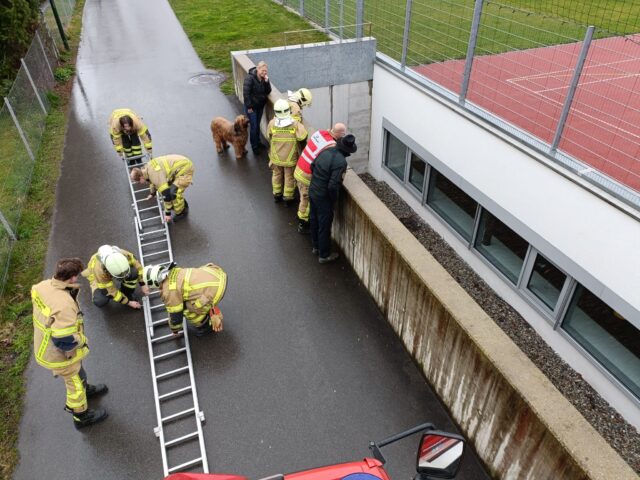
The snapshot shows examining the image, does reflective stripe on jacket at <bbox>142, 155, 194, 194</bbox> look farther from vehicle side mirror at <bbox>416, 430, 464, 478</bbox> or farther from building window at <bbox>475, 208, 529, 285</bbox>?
vehicle side mirror at <bbox>416, 430, 464, 478</bbox>

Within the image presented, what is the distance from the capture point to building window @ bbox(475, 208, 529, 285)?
27.2ft

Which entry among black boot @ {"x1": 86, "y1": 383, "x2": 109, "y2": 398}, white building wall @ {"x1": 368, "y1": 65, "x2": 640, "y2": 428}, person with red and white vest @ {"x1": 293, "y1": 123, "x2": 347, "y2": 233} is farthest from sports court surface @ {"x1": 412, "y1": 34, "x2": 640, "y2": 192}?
black boot @ {"x1": 86, "y1": 383, "x2": 109, "y2": 398}

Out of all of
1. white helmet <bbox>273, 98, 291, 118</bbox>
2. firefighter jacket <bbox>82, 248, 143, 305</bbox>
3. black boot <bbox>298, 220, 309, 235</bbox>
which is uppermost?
white helmet <bbox>273, 98, 291, 118</bbox>

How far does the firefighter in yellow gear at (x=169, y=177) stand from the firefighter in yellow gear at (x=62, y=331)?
296 centimetres

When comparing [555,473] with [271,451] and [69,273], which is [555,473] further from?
[69,273]

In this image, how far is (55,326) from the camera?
4.52 m

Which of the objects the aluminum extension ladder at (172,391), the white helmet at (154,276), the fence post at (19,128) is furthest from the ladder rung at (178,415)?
the fence post at (19,128)

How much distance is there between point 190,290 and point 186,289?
0.16 feet

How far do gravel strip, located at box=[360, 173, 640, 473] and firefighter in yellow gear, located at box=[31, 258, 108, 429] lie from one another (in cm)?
655

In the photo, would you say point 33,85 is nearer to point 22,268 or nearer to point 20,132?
point 20,132

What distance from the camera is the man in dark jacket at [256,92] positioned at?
9.08 meters

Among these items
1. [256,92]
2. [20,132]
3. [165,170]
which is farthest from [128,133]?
[20,132]

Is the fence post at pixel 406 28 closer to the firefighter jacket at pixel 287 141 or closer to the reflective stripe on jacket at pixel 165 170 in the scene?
the firefighter jacket at pixel 287 141

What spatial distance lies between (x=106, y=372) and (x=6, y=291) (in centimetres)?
254
